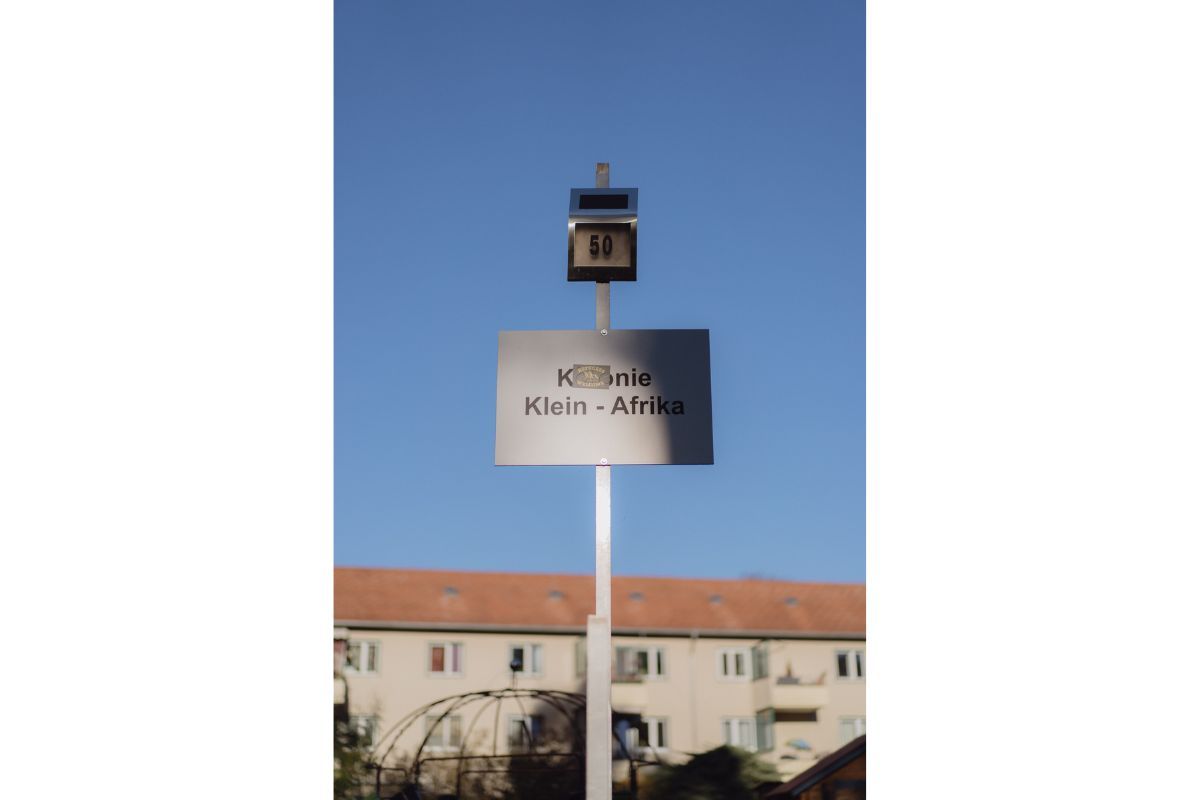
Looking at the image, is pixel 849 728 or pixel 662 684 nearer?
pixel 662 684

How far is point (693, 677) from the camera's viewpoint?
43781 millimetres

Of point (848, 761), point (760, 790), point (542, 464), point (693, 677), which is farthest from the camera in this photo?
point (693, 677)

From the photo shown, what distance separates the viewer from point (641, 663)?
43125 millimetres

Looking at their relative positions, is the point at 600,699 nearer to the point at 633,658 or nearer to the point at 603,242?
the point at 603,242

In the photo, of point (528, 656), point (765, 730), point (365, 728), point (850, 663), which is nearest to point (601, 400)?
point (365, 728)

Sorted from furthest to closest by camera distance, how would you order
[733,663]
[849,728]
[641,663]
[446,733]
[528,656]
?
[446,733]
[733,663]
[528,656]
[849,728]
[641,663]

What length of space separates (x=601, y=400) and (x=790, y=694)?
4256 cm

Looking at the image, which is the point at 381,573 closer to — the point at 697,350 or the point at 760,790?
the point at 760,790

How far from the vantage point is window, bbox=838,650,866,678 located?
147 feet

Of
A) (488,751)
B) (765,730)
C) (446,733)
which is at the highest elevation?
(765,730)

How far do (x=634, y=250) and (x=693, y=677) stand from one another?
139ft

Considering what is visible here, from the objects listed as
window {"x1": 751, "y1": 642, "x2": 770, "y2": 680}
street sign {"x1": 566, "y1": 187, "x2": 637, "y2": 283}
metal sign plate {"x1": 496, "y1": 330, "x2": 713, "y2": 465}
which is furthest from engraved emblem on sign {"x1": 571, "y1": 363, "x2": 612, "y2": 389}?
window {"x1": 751, "y1": 642, "x2": 770, "y2": 680}

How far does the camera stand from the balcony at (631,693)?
41375 millimetres
